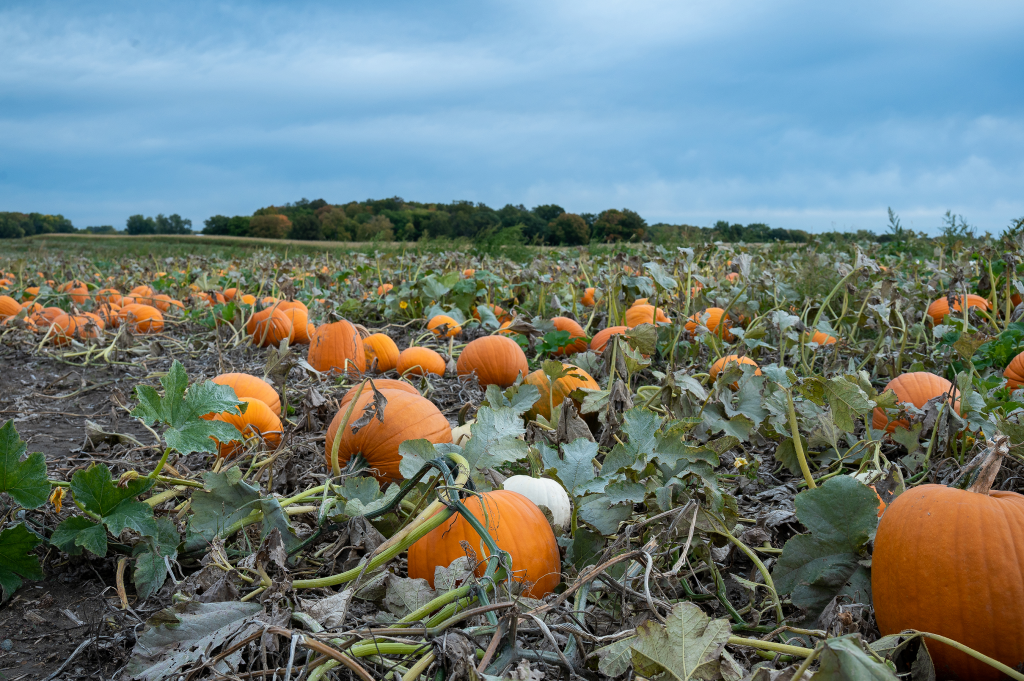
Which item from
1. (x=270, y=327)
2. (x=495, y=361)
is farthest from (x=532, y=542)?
(x=270, y=327)

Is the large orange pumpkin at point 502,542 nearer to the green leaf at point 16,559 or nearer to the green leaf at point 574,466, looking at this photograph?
the green leaf at point 574,466

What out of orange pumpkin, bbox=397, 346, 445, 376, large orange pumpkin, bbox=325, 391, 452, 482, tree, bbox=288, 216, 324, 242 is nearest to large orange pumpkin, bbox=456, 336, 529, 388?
orange pumpkin, bbox=397, 346, 445, 376

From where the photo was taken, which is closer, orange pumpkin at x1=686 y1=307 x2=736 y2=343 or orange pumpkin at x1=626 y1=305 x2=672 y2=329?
Answer: orange pumpkin at x1=686 y1=307 x2=736 y2=343

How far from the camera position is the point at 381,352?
4.09 metres

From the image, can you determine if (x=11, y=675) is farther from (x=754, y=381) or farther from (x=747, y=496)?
(x=754, y=381)

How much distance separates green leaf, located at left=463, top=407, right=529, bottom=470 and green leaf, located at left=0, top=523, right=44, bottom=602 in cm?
106

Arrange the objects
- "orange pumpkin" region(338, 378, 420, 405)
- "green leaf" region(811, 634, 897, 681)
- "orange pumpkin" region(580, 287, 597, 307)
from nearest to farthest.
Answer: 1. "green leaf" region(811, 634, 897, 681)
2. "orange pumpkin" region(338, 378, 420, 405)
3. "orange pumpkin" region(580, 287, 597, 307)

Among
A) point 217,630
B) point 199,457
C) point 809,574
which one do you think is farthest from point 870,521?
point 199,457

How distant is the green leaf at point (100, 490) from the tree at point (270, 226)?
2794cm

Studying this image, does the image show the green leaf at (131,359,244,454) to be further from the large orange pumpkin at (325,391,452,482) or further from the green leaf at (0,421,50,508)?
the large orange pumpkin at (325,391,452,482)

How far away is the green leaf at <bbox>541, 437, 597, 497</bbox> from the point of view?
6.30 feet

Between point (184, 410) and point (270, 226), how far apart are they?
1168 inches

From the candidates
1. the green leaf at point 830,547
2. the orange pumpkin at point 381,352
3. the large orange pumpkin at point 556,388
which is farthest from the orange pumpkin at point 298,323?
the green leaf at point 830,547

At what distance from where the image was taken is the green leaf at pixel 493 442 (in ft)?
5.67
